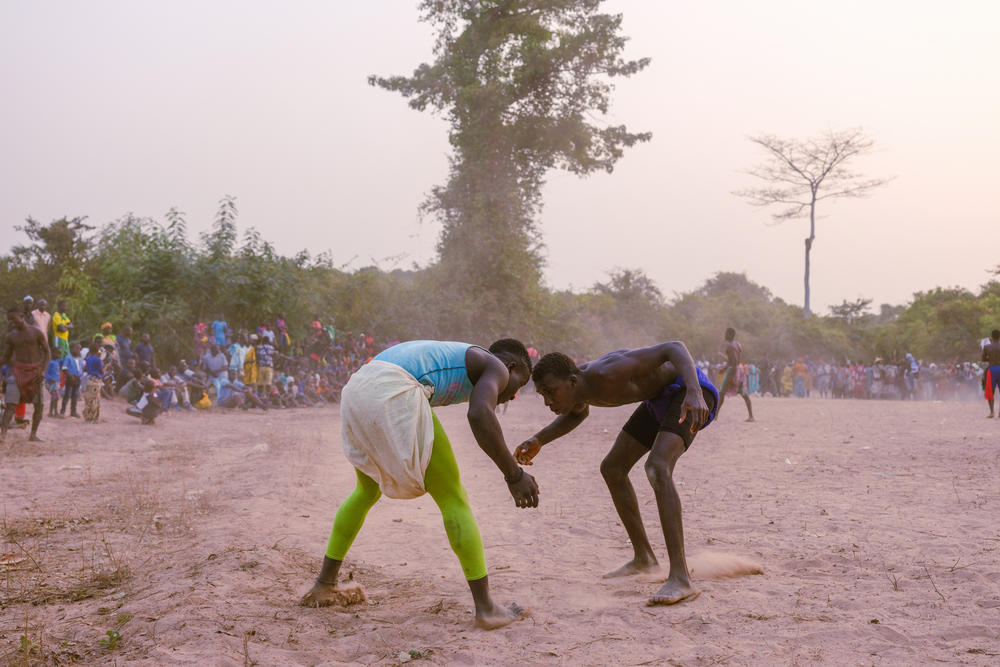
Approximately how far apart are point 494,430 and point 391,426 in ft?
1.47

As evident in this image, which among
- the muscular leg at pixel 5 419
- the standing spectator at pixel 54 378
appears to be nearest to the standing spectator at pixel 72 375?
the standing spectator at pixel 54 378

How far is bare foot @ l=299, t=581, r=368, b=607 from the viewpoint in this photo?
4.14 m

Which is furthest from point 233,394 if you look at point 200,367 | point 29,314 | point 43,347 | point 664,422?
point 664,422

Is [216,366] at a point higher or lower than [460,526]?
higher

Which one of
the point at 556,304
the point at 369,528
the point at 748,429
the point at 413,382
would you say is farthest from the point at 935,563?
the point at 556,304

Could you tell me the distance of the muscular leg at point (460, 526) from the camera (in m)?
3.77

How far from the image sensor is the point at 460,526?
376 centimetres

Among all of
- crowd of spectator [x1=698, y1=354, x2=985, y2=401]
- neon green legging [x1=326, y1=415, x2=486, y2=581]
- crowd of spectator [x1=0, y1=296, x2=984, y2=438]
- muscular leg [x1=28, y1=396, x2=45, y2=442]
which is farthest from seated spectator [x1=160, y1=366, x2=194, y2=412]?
crowd of spectator [x1=698, y1=354, x2=985, y2=401]

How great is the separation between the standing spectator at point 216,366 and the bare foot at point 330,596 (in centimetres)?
1486

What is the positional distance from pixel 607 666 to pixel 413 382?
1439 millimetres

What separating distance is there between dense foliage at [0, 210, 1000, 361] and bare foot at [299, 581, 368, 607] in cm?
1802

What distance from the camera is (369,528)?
634 cm

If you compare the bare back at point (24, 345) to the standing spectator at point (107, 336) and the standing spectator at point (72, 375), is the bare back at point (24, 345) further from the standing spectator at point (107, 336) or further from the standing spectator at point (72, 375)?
the standing spectator at point (107, 336)

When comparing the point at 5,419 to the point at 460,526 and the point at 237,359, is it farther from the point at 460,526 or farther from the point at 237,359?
the point at 460,526
